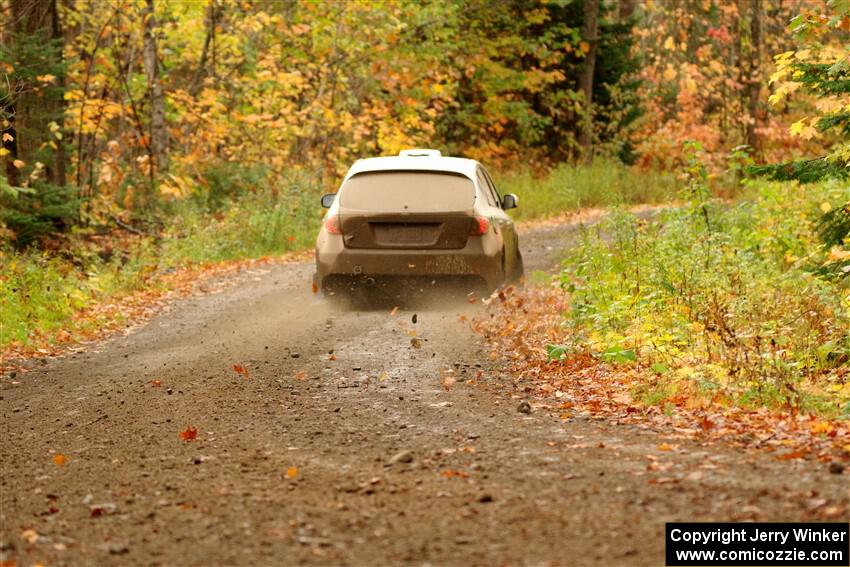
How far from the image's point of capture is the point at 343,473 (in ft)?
20.8

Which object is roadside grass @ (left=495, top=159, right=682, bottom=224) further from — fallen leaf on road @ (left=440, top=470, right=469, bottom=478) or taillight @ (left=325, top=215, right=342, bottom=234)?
fallen leaf on road @ (left=440, top=470, right=469, bottom=478)

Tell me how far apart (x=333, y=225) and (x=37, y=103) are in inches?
333

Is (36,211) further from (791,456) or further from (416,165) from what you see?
(791,456)

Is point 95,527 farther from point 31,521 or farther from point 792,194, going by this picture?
point 792,194

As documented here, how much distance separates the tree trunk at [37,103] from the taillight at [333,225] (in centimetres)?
713

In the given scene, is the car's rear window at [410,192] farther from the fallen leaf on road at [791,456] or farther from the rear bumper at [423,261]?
the fallen leaf on road at [791,456]

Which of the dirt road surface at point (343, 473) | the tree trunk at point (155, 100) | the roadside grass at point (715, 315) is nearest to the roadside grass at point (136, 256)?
the tree trunk at point (155, 100)

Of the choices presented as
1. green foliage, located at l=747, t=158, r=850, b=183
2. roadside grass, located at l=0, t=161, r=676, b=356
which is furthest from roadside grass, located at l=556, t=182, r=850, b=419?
roadside grass, located at l=0, t=161, r=676, b=356

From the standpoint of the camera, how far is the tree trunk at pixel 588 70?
104 feet

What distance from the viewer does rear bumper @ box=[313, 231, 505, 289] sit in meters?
12.4

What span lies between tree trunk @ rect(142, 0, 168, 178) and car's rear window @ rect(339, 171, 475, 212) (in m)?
12.4

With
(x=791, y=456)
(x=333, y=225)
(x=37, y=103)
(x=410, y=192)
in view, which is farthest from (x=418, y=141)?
(x=791, y=456)

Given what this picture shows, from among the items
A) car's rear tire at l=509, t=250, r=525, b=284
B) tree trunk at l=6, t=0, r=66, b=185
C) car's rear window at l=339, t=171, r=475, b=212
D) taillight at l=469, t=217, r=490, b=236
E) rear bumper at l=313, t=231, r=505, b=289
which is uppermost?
tree trunk at l=6, t=0, r=66, b=185

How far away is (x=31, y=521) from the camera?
18.5ft
